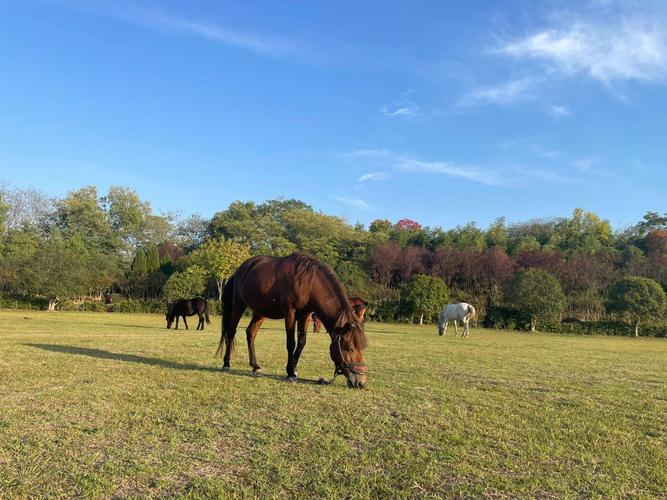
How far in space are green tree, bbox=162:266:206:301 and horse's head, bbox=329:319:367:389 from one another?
3942 cm

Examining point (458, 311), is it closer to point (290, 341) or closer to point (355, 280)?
point (290, 341)

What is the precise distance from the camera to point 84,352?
1005cm

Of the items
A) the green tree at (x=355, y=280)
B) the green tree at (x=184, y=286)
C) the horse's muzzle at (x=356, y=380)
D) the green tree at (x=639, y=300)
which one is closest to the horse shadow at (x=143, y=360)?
the horse's muzzle at (x=356, y=380)

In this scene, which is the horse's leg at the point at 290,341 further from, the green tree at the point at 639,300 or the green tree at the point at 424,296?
the green tree at the point at 639,300

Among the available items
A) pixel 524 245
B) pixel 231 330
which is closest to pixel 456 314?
pixel 231 330

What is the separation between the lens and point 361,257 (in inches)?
2244

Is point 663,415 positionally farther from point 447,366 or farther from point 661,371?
point 661,371

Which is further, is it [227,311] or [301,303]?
[227,311]

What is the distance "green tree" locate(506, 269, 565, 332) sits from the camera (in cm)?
3712

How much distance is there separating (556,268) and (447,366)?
1707 inches

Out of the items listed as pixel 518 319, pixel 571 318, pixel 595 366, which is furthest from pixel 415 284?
pixel 595 366

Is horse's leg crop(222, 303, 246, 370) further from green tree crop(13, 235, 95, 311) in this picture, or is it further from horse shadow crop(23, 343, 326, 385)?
green tree crop(13, 235, 95, 311)

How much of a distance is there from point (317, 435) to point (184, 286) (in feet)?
139

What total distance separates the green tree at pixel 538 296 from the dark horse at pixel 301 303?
112 ft
